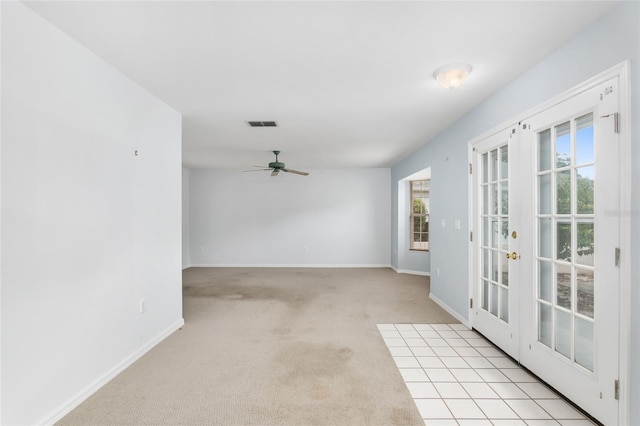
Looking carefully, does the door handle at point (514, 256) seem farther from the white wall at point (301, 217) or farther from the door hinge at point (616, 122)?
the white wall at point (301, 217)

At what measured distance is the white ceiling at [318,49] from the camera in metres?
1.76

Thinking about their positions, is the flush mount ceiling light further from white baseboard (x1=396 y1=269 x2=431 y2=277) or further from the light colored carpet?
white baseboard (x1=396 y1=269 x2=431 y2=277)

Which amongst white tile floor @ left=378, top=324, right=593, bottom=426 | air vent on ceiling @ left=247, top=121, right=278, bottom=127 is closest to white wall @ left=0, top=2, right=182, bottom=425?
air vent on ceiling @ left=247, top=121, right=278, bottom=127

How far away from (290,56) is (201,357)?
2.63m

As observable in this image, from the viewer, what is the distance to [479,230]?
10.8ft

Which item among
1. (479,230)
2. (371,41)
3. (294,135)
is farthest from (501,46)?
(294,135)

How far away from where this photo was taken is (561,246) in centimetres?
217

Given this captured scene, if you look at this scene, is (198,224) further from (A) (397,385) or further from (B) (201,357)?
(A) (397,385)

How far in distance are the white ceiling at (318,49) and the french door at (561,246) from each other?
0.54 metres

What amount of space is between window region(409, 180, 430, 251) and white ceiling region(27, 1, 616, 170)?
3.47 m

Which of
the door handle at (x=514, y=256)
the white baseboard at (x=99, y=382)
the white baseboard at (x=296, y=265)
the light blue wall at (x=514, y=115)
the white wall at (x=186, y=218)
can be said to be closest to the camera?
the light blue wall at (x=514, y=115)

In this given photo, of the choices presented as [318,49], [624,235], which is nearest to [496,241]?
[624,235]

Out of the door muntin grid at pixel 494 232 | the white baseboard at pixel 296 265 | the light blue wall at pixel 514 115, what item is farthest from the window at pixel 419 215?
the door muntin grid at pixel 494 232

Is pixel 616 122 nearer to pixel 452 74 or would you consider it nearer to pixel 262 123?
pixel 452 74
